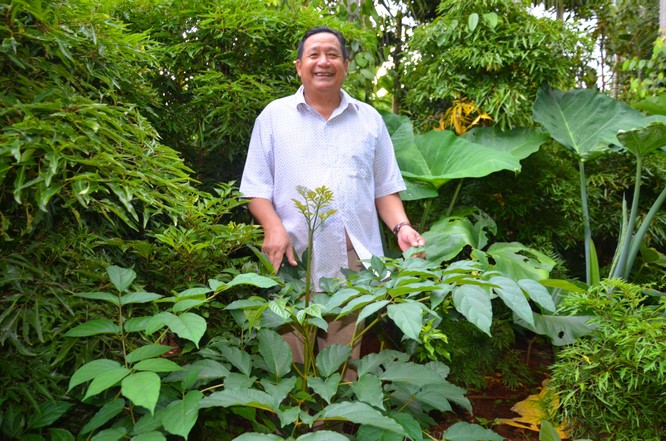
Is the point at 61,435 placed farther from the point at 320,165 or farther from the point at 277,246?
the point at 320,165

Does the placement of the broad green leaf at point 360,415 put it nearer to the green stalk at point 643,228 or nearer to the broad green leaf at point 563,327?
the broad green leaf at point 563,327

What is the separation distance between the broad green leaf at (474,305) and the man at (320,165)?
72cm

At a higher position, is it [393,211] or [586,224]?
[393,211]

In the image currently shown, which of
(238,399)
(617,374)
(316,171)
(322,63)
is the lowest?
(617,374)

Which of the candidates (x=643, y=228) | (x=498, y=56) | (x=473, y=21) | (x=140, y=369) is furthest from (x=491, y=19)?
(x=140, y=369)

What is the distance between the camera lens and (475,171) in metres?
2.49

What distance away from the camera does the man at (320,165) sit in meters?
1.92

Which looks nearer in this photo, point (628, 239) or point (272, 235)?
point (272, 235)

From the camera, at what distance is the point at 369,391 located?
4.07ft

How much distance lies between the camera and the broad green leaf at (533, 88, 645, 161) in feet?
9.01

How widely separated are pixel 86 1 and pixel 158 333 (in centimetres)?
85

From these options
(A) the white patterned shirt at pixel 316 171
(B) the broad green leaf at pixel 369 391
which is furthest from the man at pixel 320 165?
(B) the broad green leaf at pixel 369 391

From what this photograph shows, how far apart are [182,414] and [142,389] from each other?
0.13 metres

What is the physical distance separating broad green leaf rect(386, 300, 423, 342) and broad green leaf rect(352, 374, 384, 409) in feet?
0.60
